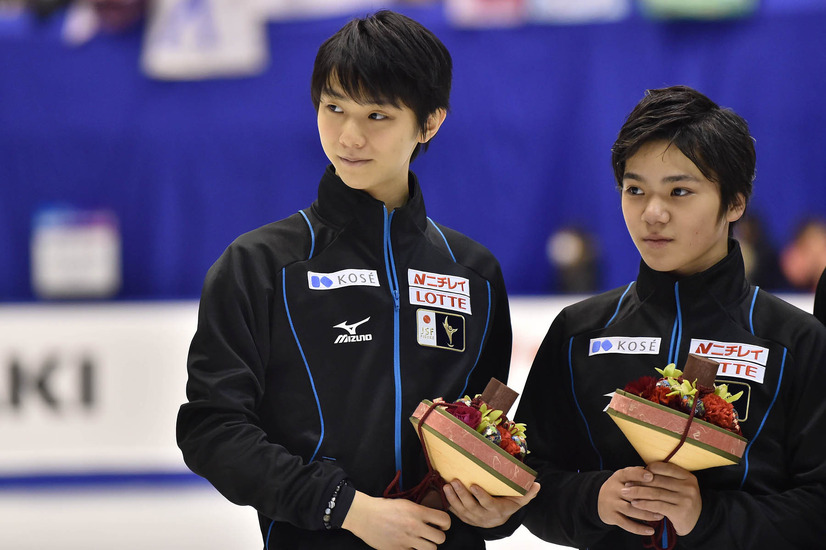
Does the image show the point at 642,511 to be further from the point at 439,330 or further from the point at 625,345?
the point at 439,330

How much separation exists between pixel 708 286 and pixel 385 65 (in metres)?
0.76

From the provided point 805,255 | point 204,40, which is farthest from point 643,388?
point 204,40

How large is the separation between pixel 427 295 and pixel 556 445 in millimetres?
421

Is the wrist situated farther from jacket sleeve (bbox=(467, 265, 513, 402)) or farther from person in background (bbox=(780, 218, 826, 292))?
person in background (bbox=(780, 218, 826, 292))

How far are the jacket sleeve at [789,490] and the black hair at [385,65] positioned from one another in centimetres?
86

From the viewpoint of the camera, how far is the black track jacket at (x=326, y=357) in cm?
162

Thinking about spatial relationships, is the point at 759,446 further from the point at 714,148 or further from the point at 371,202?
the point at 371,202

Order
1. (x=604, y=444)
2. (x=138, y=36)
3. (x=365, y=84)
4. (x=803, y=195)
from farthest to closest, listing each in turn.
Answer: (x=138, y=36)
(x=803, y=195)
(x=604, y=444)
(x=365, y=84)

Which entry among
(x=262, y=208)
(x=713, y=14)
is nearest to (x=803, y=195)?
(x=713, y=14)

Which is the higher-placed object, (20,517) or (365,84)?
(365,84)

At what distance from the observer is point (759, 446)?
1.75 metres

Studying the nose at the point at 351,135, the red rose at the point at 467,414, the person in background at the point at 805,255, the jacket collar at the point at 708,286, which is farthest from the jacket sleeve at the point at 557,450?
the person in background at the point at 805,255

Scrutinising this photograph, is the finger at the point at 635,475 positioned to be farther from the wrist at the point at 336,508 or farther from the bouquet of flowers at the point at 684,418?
the wrist at the point at 336,508

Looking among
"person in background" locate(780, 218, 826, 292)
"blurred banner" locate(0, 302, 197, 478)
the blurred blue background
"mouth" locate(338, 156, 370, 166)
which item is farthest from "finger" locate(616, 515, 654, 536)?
"blurred banner" locate(0, 302, 197, 478)
